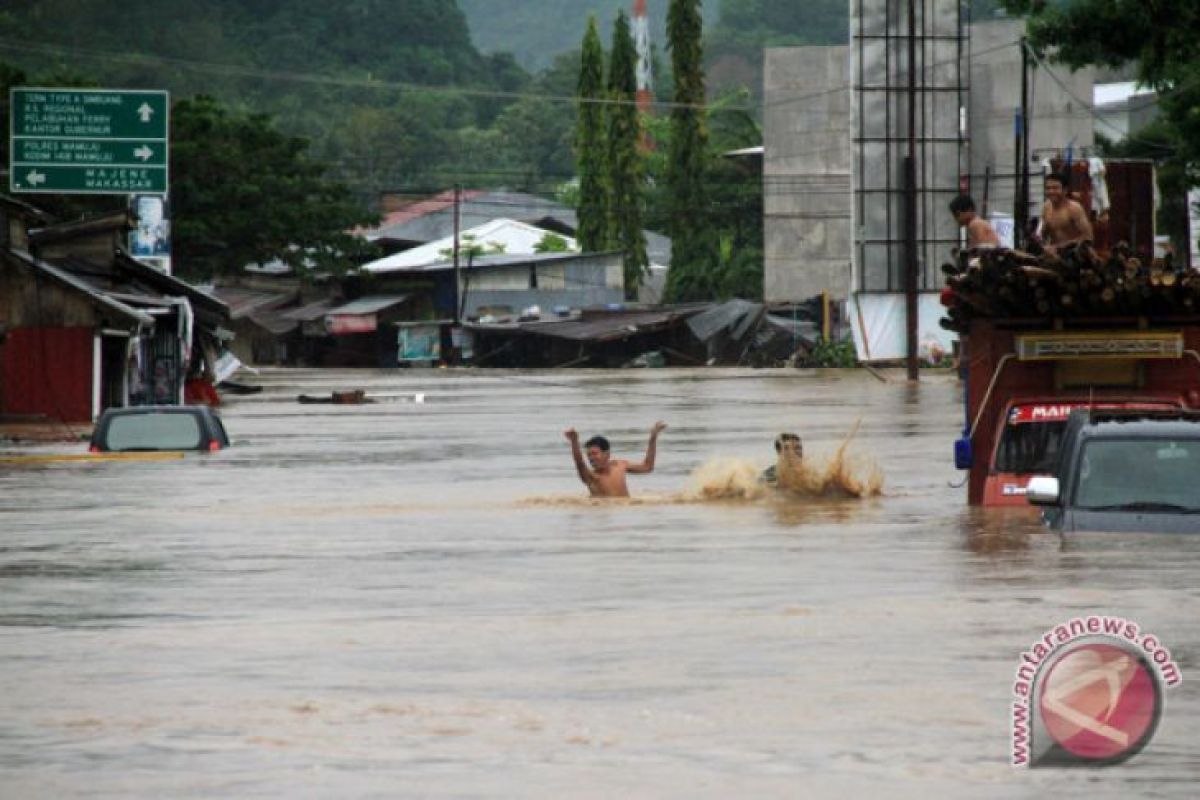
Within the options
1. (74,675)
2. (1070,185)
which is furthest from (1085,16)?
(74,675)

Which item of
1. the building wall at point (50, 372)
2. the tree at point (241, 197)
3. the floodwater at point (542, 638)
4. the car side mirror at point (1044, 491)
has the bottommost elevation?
the floodwater at point (542, 638)

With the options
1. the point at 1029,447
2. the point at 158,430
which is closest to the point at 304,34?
the point at 158,430

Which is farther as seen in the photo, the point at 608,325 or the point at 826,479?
the point at 608,325

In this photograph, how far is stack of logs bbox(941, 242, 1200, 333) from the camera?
20469 mm

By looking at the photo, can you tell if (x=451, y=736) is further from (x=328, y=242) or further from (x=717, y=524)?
(x=328, y=242)

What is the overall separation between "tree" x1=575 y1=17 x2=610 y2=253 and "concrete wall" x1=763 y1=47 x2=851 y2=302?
12852 millimetres

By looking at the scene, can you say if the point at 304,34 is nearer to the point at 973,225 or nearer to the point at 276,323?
the point at 276,323

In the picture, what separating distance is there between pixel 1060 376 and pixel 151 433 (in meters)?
16.3

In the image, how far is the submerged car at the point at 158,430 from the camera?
33.1 meters

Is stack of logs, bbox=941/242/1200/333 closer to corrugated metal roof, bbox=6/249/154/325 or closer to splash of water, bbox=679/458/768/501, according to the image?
splash of water, bbox=679/458/768/501

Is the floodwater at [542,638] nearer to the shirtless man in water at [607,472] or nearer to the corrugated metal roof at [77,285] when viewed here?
the shirtless man in water at [607,472]

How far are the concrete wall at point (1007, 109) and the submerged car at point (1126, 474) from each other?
214 ft

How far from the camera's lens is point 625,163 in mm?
114062

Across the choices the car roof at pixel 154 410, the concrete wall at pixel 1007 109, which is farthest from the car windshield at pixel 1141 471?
the concrete wall at pixel 1007 109
